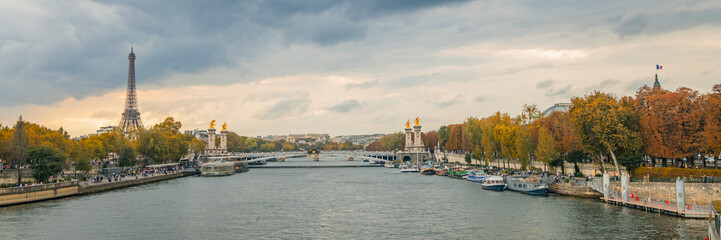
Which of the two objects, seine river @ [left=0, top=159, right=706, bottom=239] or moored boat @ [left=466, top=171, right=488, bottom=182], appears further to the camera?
moored boat @ [left=466, top=171, right=488, bottom=182]

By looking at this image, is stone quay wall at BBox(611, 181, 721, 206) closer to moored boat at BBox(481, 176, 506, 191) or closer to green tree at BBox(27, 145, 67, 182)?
moored boat at BBox(481, 176, 506, 191)

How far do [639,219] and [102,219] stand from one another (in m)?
31.6

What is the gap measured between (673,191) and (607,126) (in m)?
7.66

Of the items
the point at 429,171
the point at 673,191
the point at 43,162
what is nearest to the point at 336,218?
the point at 673,191

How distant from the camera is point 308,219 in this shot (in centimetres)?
3384

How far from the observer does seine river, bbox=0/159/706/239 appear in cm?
2792

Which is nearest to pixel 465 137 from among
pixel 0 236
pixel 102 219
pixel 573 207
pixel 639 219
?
pixel 573 207

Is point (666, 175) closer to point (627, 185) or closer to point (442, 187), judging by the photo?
point (627, 185)

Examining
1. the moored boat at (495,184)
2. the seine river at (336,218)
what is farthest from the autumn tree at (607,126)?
the moored boat at (495,184)

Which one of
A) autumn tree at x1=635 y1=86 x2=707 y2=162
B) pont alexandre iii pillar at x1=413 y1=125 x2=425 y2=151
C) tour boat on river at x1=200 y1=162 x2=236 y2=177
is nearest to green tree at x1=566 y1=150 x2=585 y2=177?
autumn tree at x1=635 y1=86 x2=707 y2=162

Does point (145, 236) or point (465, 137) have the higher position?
point (465, 137)

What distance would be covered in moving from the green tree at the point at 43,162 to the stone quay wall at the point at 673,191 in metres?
46.9

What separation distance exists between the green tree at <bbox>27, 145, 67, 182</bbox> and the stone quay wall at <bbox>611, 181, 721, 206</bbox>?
1846 inches

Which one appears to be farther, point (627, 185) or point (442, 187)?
point (442, 187)
